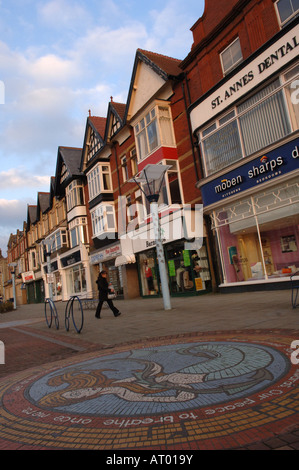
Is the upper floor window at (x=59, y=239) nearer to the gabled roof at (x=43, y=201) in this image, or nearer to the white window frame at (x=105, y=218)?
the gabled roof at (x=43, y=201)

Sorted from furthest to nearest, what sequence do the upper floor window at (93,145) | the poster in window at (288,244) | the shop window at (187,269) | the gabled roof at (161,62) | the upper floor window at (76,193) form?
the upper floor window at (76,193)
the upper floor window at (93,145)
the gabled roof at (161,62)
the shop window at (187,269)
the poster in window at (288,244)

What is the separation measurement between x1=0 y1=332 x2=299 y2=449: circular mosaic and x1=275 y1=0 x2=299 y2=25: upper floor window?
11001mm

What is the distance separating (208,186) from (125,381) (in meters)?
11.3

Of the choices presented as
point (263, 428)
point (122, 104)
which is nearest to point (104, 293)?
point (263, 428)

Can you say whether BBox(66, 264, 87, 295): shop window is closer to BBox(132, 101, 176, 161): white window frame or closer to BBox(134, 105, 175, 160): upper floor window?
BBox(134, 105, 175, 160): upper floor window

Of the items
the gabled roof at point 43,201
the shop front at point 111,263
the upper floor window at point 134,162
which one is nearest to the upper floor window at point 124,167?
the upper floor window at point 134,162

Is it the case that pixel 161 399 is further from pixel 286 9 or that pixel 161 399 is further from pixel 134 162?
pixel 134 162

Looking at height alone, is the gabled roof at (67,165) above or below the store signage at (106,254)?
→ above

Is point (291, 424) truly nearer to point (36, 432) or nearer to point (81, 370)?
point (36, 432)

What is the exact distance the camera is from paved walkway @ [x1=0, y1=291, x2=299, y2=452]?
2.41 metres

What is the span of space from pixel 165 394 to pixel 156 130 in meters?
15.4

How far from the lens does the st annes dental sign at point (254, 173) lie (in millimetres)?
10539

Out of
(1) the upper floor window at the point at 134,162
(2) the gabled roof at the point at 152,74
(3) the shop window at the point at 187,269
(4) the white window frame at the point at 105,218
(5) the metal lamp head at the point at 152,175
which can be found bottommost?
(3) the shop window at the point at 187,269
